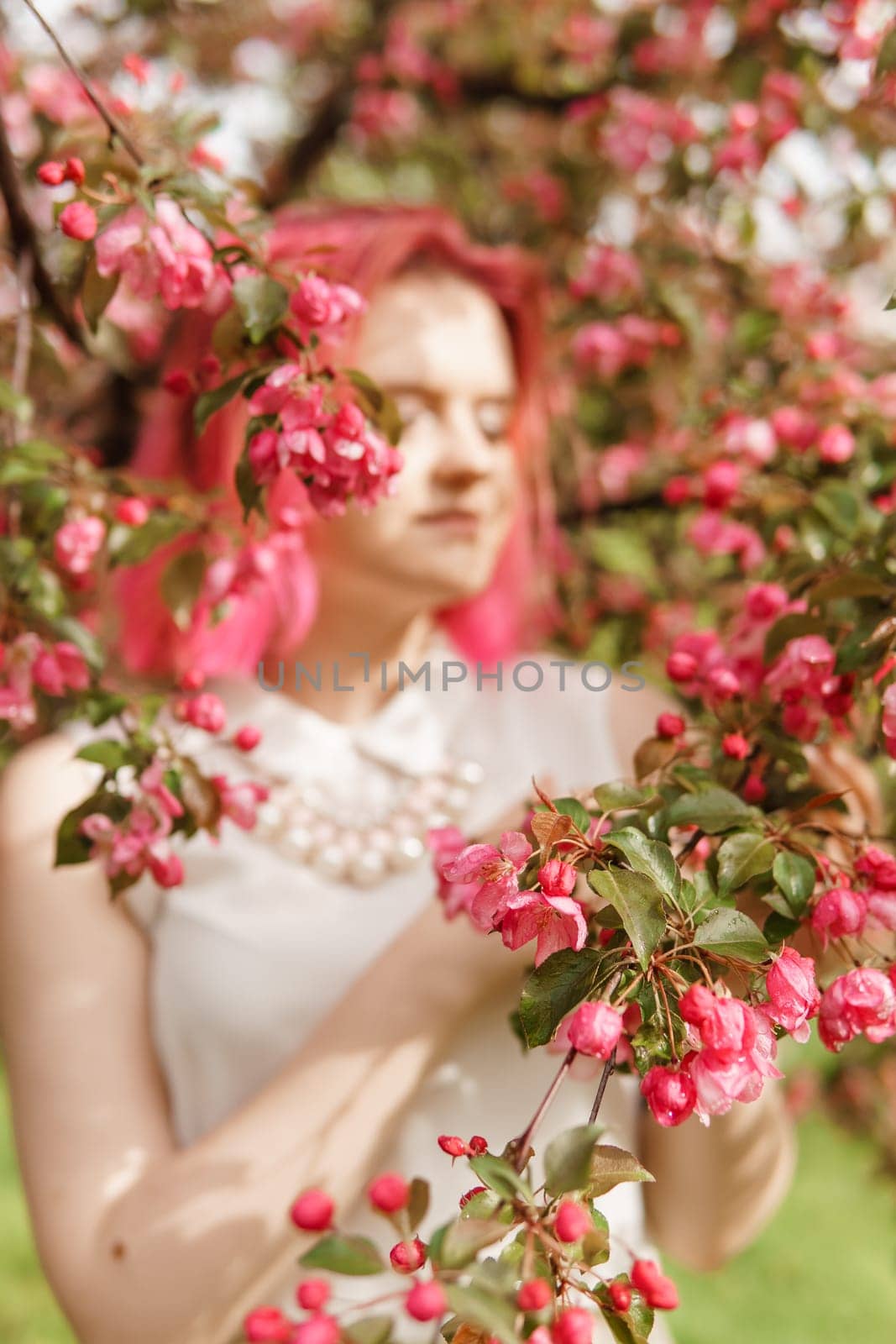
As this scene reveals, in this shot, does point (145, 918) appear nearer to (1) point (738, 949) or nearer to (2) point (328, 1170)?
(2) point (328, 1170)

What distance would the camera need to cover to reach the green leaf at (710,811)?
67cm

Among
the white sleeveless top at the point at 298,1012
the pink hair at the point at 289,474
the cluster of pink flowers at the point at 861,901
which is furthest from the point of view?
the pink hair at the point at 289,474

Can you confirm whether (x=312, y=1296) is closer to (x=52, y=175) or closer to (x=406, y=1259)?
(x=406, y=1259)

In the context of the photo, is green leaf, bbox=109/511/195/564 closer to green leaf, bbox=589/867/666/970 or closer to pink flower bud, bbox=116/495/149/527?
pink flower bud, bbox=116/495/149/527

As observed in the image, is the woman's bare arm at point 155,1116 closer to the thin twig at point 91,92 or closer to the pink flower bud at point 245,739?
the pink flower bud at point 245,739

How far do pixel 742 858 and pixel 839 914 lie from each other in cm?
6

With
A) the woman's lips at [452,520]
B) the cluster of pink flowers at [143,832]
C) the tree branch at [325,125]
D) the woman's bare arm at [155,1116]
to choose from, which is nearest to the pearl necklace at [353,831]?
the woman's bare arm at [155,1116]

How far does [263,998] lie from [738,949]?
0.69 m

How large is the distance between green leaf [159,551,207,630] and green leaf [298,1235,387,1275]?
0.56 meters

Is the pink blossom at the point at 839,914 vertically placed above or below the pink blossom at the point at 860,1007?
above

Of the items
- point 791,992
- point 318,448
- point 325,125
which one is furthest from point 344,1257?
point 325,125

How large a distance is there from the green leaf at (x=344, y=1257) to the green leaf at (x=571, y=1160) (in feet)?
0.27

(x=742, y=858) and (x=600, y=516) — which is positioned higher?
(x=600, y=516)

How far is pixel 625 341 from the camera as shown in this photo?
1.64 meters
